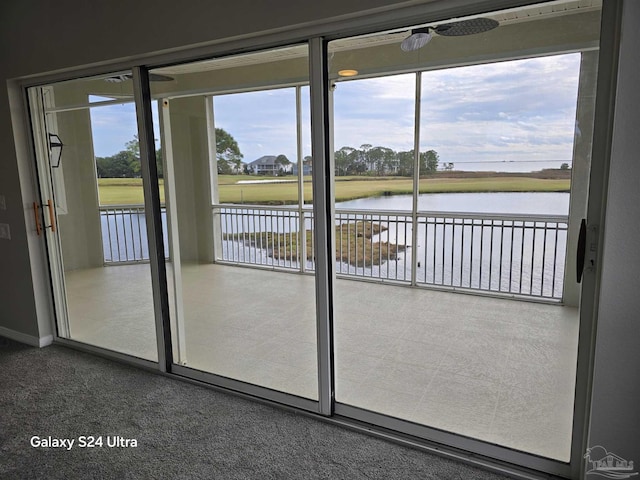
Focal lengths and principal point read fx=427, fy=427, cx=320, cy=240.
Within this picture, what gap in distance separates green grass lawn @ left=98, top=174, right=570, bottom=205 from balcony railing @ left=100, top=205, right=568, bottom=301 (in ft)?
0.40

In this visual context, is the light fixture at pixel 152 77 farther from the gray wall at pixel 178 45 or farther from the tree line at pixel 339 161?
the tree line at pixel 339 161

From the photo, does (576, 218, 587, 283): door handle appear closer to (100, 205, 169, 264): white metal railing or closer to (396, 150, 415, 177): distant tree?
(396, 150, 415, 177): distant tree

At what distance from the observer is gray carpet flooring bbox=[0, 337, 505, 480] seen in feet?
6.73

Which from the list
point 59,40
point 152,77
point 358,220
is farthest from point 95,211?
point 358,220

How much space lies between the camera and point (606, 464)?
178cm

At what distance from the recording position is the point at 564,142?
203cm

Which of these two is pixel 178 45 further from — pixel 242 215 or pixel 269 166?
pixel 242 215

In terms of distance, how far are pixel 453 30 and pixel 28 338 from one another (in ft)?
13.1

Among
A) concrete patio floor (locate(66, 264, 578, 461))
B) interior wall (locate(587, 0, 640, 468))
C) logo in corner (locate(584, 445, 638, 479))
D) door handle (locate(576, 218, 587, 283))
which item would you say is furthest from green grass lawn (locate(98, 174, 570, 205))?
logo in corner (locate(584, 445, 638, 479))

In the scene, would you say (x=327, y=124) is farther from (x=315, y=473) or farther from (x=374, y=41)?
(x=315, y=473)

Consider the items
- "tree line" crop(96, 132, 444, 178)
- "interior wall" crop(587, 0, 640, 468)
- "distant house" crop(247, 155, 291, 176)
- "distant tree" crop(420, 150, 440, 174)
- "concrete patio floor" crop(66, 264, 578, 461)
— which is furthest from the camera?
"distant tree" crop(420, 150, 440, 174)

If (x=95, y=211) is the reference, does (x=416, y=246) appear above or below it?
below

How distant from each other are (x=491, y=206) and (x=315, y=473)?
8.09 feet

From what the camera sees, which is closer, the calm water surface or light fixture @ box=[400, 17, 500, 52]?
light fixture @ box=[400, 17, 500, 52]
